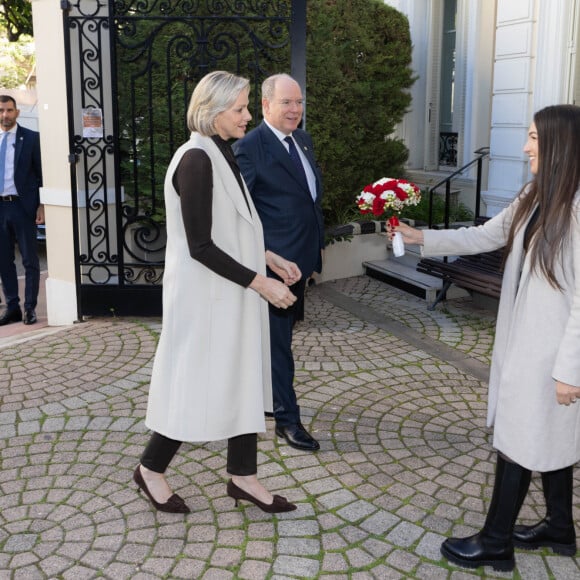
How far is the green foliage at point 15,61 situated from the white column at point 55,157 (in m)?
25.8

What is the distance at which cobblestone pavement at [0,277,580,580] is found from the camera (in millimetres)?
3303

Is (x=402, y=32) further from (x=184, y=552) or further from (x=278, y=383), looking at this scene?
(x=184, y=552)

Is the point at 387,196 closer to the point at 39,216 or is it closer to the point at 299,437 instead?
the point at 299,437

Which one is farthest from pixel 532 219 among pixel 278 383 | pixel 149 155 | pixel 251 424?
pixel 149 155

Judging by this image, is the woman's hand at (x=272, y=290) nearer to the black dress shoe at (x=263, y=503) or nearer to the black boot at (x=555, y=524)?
the black dress shoe at (x=263, y=503)

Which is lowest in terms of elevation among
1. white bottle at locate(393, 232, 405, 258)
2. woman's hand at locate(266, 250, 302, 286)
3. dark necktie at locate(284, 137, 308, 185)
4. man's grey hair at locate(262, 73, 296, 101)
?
woman's hand at locate(266, 250, 302, 286)

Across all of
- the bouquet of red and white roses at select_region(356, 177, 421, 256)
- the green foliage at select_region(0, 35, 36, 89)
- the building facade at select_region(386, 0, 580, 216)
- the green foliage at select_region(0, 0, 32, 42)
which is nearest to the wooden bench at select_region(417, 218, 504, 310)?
the building facade at select_region(386, 0, 580, 216)

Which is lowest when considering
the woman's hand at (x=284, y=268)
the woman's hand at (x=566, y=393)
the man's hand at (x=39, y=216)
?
the woman's hand at (x=566, y=393)

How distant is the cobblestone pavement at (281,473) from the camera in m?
3.30

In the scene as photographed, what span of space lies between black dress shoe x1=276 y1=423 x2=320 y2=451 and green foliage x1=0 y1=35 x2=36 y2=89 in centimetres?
2983

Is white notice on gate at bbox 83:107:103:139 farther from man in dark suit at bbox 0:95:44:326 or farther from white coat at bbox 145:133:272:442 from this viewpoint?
white coat at bbox 145:133:272:442

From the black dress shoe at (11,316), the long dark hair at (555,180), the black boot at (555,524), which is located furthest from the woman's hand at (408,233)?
the black dress shoe at (11,316)

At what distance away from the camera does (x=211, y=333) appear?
334cm

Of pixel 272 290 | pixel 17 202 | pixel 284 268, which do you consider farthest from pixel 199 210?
pixel 17 202
